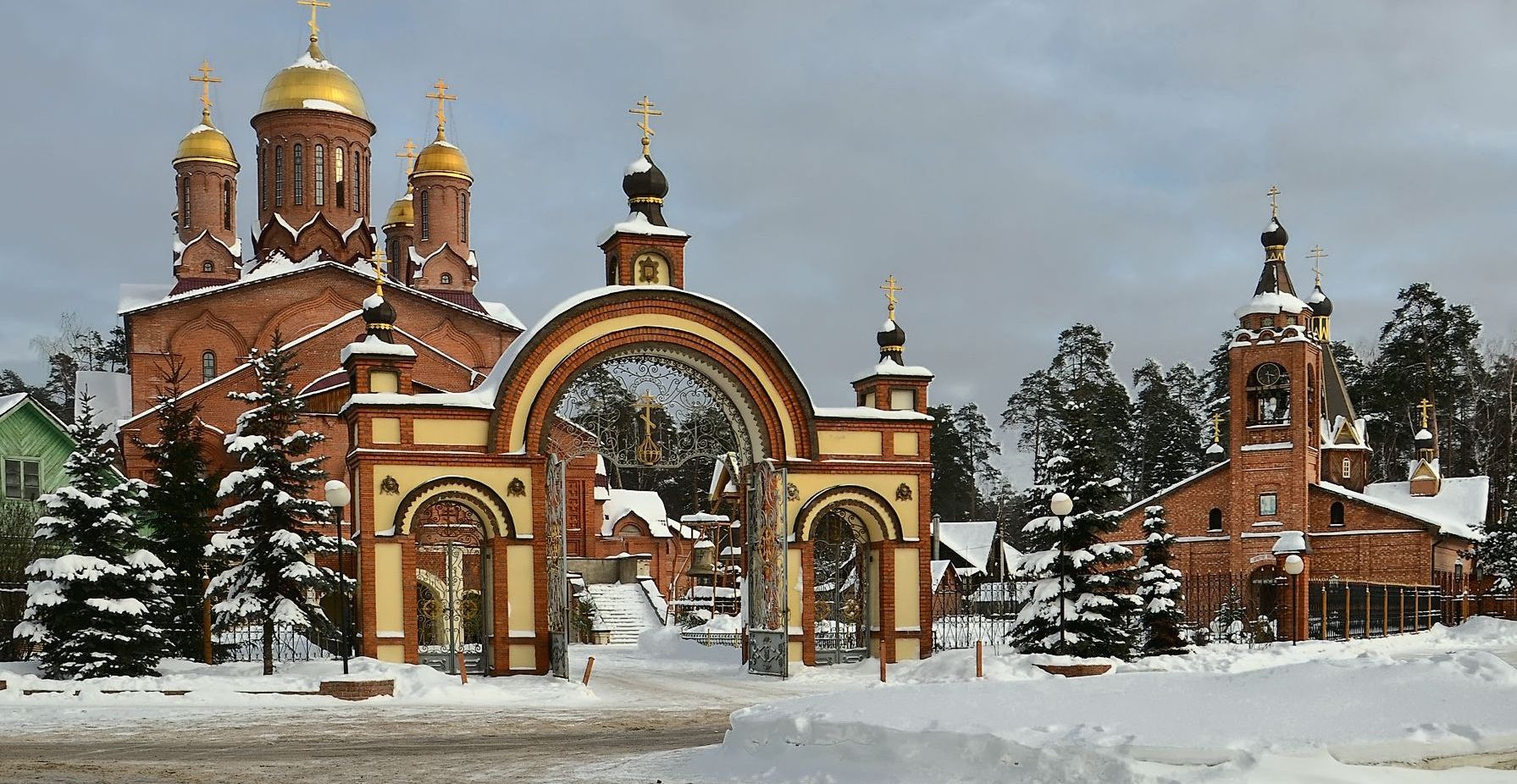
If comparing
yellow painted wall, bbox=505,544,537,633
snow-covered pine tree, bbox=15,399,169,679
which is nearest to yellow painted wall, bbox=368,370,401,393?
yellow painted wall, bbox=505,544,537,633

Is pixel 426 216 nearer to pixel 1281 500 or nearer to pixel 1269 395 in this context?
pixel 1269 395

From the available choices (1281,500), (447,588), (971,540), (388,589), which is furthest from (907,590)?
(971,540)

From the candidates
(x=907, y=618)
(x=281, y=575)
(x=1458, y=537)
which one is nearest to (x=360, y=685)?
(x=281, y=575)

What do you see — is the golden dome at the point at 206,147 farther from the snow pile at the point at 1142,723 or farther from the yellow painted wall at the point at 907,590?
the snow pile at the point at 1142,723

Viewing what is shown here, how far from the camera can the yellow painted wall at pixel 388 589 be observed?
24.7 m

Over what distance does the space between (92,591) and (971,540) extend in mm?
42417

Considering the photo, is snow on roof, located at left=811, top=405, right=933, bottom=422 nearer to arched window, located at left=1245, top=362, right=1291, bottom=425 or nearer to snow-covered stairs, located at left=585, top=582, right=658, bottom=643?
snow-covered stairs, located at left=585, top=582, right=658, bottom=643

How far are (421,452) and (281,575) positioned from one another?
3108 mm

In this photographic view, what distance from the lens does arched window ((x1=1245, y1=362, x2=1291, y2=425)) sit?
157 ft

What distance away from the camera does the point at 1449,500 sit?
52.9m

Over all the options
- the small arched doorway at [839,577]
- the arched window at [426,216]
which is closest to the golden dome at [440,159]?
Answer: the arched window at [426,216]

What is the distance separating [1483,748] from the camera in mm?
10031

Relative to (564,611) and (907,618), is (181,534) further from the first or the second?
(907,618)

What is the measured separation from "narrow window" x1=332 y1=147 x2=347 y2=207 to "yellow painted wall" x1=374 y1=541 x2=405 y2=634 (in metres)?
26.7
